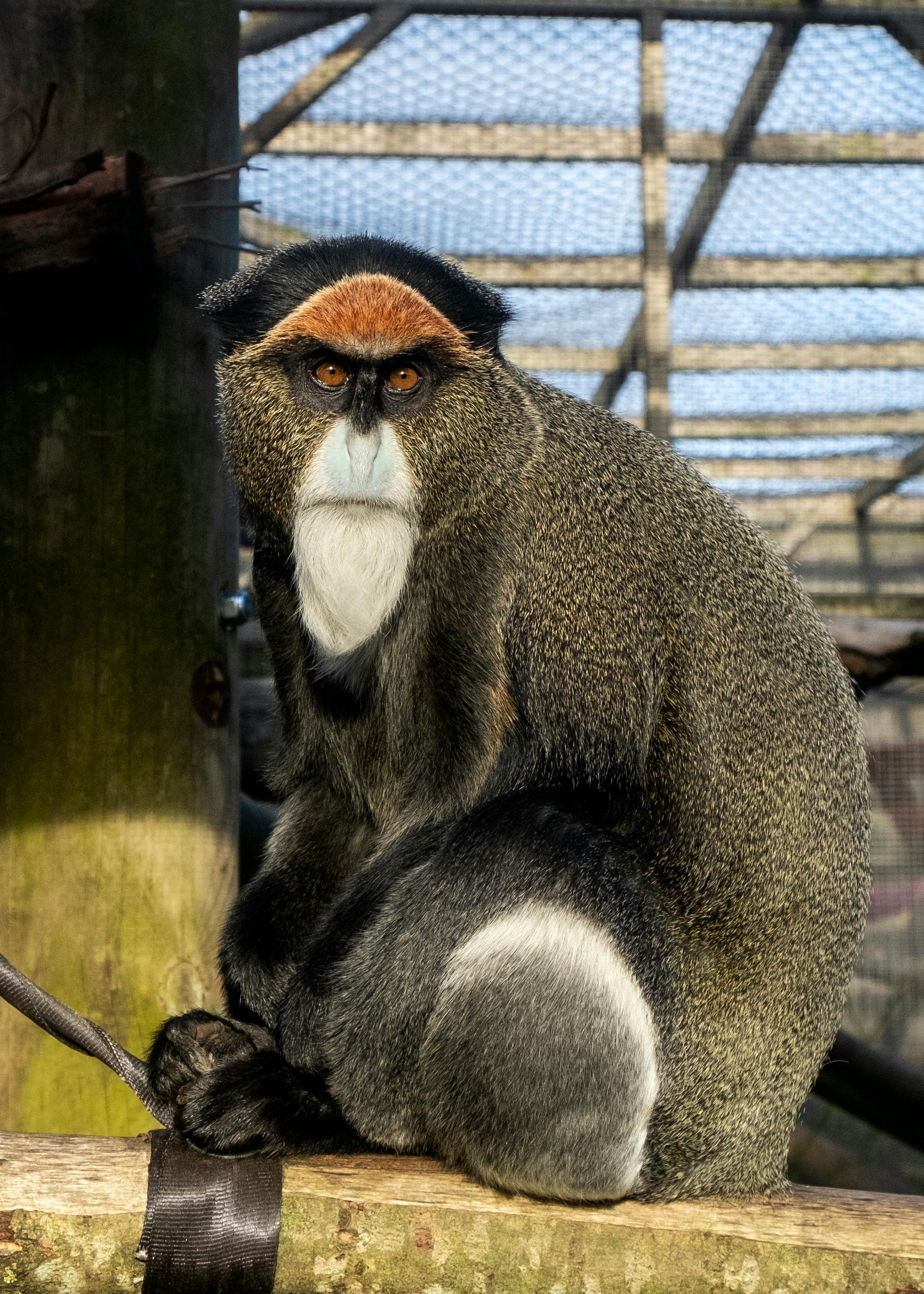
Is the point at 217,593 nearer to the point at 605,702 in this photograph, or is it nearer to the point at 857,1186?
the point at 605,702

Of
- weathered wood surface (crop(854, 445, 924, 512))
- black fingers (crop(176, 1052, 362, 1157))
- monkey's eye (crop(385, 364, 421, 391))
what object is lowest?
black fingers (crop(176, 1052, 362, 1157))

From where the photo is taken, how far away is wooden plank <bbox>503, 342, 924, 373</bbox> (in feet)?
19.1

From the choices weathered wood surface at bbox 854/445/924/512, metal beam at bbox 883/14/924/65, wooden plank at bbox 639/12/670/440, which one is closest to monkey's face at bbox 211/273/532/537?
wooden plank at bbox 639/12/670/440

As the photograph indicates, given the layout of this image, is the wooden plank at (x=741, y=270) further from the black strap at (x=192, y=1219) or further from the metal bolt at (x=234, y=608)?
the black strap at (x=192, y=1219)

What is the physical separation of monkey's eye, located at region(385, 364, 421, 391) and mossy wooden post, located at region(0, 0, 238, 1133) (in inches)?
47.5

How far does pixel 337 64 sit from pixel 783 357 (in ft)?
7.90

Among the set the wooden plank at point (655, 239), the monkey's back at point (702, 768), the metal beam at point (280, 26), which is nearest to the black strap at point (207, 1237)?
the monkey's back at point (702, 768)

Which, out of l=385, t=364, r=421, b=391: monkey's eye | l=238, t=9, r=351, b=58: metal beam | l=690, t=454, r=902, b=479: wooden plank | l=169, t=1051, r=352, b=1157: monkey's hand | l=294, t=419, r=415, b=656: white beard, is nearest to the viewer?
l=169, t=1051, r=352, b=1157: monkey's hand

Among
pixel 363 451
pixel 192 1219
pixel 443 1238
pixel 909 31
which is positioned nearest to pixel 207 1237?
pixel 192 1219

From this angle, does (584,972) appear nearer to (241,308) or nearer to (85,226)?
(241,308)

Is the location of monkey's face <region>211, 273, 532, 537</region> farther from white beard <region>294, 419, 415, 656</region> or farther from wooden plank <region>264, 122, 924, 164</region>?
wooden plank <region>264, 122, 924, 164</region>

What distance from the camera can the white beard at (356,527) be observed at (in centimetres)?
288

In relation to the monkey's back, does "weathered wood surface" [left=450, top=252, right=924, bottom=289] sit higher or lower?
higher

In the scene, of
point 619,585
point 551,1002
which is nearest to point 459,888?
point 551,1002
